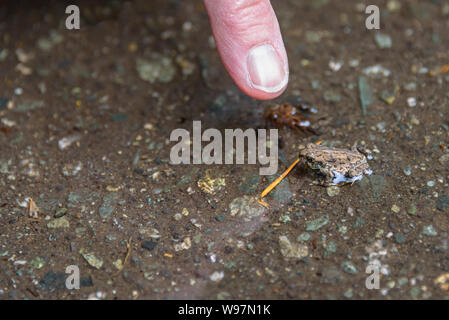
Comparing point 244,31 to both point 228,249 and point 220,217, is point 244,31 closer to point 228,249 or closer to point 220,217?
point 220,217

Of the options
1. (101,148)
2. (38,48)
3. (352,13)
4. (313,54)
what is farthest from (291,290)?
(38,48)

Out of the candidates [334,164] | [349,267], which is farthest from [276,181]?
[349,267]

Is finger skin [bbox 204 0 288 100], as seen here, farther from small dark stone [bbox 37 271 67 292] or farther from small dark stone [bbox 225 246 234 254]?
small dark stone [bbox 37 271 67 292]

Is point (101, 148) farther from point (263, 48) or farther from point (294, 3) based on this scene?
point (294, 3)

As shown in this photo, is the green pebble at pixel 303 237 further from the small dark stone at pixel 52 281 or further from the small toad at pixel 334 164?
the small dark stone at pixel 52 281

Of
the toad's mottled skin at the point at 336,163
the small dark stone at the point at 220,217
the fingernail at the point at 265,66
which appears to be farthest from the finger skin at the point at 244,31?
the small dark stone at the point at 220,217
